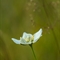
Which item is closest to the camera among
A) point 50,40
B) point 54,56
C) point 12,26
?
point 54,56

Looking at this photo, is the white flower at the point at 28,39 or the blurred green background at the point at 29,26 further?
the blurred green background at the point at 29,26

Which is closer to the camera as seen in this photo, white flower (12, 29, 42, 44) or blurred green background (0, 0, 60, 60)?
white flower (12, 29, 42, 44)

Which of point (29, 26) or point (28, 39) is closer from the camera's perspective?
point (28, 39)

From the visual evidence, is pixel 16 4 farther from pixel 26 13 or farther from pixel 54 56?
pixel 54 56

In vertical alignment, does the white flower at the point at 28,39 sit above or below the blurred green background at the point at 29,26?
below

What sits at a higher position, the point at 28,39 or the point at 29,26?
the point at 29,26

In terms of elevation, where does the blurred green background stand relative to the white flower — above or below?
above

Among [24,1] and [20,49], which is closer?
[20,49]

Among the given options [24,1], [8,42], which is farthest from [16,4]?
[8,42]
